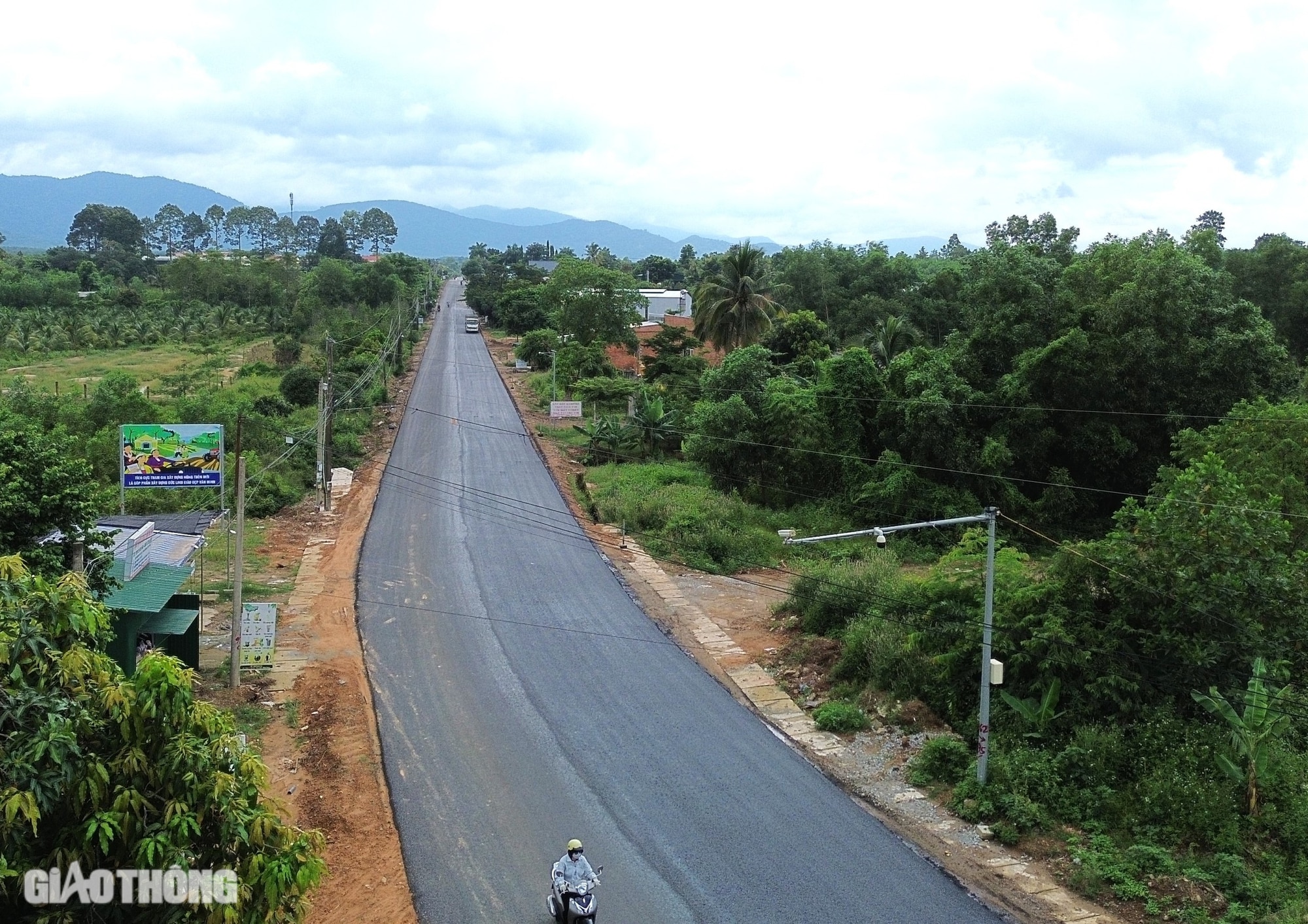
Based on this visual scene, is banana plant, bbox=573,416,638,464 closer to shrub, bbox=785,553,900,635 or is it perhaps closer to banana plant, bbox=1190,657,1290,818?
shrub, bbox=785,553,900,635

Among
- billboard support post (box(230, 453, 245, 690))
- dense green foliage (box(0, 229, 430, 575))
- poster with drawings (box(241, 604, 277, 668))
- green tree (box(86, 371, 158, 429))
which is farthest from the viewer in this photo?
green tree (box(86, 371, 158, 429))

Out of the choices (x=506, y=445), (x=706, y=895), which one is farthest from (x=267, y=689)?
(x=506, y=445)

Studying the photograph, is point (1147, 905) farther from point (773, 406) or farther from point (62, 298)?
point (62, 298)

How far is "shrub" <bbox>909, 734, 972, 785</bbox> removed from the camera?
17.5 meters

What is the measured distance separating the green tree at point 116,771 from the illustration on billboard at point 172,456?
65.2ft

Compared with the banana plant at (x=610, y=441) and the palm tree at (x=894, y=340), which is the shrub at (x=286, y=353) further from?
the palm tree at (x=894, y=340)

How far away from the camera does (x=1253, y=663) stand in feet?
54.9

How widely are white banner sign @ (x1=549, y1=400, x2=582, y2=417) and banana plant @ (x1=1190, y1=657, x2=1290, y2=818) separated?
3923 cm

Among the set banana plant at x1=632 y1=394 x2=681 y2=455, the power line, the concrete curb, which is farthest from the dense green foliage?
the concrete curb

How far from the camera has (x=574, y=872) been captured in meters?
12.5

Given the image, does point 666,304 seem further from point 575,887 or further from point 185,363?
point 575,887

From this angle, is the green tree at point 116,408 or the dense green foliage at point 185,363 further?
the green tree at point 116,408

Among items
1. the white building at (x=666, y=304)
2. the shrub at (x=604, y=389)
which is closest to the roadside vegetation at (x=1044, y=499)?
the shrub at (x=604, y=389)

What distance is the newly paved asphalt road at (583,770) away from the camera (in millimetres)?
13945
